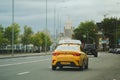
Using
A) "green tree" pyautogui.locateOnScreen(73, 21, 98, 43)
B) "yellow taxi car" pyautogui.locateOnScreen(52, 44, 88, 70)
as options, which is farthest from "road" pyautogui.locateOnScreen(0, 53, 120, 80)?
"green tree" pyautogui.locateOnScreen(73, 21, 98, 43)

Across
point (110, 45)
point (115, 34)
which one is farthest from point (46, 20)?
point (110, 45)

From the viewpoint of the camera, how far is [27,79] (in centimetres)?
1847

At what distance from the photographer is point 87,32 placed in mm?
192000


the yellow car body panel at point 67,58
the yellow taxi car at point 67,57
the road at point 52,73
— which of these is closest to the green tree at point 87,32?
the road at point 52,73

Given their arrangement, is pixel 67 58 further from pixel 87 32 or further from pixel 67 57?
pixel 87 32

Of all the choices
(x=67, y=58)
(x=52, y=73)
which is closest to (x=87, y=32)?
(x=67, y=58)

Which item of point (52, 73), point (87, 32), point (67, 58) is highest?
point (87, 32)

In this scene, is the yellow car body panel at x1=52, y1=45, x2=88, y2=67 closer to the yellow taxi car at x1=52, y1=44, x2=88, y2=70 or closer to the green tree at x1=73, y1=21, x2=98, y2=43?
the yellow taxi car at x1=52, y1=44, x2=88, y2=70

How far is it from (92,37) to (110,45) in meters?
26.0

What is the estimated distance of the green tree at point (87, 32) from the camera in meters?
190

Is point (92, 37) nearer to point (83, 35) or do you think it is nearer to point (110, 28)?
point (83, 35)

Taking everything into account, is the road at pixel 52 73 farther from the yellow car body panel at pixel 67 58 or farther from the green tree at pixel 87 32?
the green tree at pixel 87 32

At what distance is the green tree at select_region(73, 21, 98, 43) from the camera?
190m

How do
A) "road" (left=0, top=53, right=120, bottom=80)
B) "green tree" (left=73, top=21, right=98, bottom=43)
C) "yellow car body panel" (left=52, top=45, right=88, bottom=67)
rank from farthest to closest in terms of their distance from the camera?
"green tree" (left=73, top=21, right=98, bottom=43)
"yellow car body panel" (left=52, top=45, right=88, bottom=67)
"road" (left=0, top=53, right=120, bottom=80)
